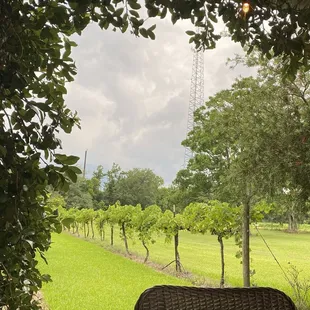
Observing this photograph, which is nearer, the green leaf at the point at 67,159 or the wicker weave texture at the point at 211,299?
the green leaf at the point at 67,159

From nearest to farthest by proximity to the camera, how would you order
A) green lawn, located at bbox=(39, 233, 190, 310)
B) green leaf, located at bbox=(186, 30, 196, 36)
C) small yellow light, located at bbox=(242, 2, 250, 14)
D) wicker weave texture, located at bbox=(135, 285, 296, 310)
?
small yellow light, located at bbox=(242, 2, 250, 14)
wicker weave texture, located at bbox=(135, 285, 296, 310)
green leaf, located at bbox=(186, 30, 196, 36)
green lawn, located at bbox=(39, 233, 190, 310)

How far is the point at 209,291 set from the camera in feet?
3.82

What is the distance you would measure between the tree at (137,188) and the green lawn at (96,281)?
805 inches

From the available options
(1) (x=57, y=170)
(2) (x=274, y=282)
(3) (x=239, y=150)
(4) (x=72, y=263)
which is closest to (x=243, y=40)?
(1) (x=57, y=170)

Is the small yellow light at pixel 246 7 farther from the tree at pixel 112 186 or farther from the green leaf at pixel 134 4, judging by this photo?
the tree at pixel 112 186

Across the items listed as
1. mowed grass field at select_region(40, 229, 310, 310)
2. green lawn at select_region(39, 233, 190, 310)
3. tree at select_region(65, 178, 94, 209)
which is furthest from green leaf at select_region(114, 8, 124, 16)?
tree at select_region(65, 178, 94, 209)

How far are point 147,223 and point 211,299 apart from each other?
842 cm

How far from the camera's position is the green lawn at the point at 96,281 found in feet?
16.2

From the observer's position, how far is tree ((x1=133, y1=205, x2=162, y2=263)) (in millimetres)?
9218

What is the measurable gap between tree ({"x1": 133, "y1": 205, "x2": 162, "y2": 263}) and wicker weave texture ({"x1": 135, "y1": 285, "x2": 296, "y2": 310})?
25.4 feet

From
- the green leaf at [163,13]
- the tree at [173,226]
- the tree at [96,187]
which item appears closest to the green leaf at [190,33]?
the green leaf at [163,13]

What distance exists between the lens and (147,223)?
31.1ft

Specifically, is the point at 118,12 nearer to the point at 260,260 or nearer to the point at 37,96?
→ the point at 37,96

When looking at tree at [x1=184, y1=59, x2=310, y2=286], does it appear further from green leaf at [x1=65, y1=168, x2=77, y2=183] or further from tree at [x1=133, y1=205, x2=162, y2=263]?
tree at [x1=133, y1=205, x2=162, y2=263]
